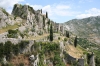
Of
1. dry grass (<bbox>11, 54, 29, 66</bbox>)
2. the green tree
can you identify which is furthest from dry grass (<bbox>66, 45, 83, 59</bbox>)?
the green tree

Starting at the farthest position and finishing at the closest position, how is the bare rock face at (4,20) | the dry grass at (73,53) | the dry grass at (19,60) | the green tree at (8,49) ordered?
1. the dry grass at (73,53)
2. the bare rock face at (4,20)
3. the dry grass at (19,60)
4. the green tree at (8,49)

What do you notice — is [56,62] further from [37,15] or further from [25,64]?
[37,15]

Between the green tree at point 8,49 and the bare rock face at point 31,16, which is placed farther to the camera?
the bare rock face at point 31,16

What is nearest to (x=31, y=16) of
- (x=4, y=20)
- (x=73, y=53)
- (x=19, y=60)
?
(x=4, y=20)

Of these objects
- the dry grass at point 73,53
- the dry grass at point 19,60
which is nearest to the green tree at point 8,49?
the dry grass at point 19,60

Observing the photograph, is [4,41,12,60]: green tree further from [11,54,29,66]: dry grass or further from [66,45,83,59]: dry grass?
[66,45,83,59]: dry grass

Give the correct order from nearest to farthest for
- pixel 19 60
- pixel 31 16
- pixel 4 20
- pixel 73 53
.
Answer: pixel 19 60
pixel 4 20
pixel 73 53
pixel 31 16

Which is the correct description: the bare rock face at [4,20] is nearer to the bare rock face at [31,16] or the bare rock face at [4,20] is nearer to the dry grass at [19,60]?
the bare rock face at [31,16]

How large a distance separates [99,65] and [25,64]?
4338 centimetres

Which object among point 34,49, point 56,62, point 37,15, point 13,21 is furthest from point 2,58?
point 37,15

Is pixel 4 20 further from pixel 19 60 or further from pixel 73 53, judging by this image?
pixel 19 60

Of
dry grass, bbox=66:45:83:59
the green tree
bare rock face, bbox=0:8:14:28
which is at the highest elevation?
bare rock face, bbox=0:8:14:28

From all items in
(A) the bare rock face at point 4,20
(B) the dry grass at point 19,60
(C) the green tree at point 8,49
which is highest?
(A) the bare rock face at point 4,20

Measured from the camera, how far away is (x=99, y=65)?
272 feet
